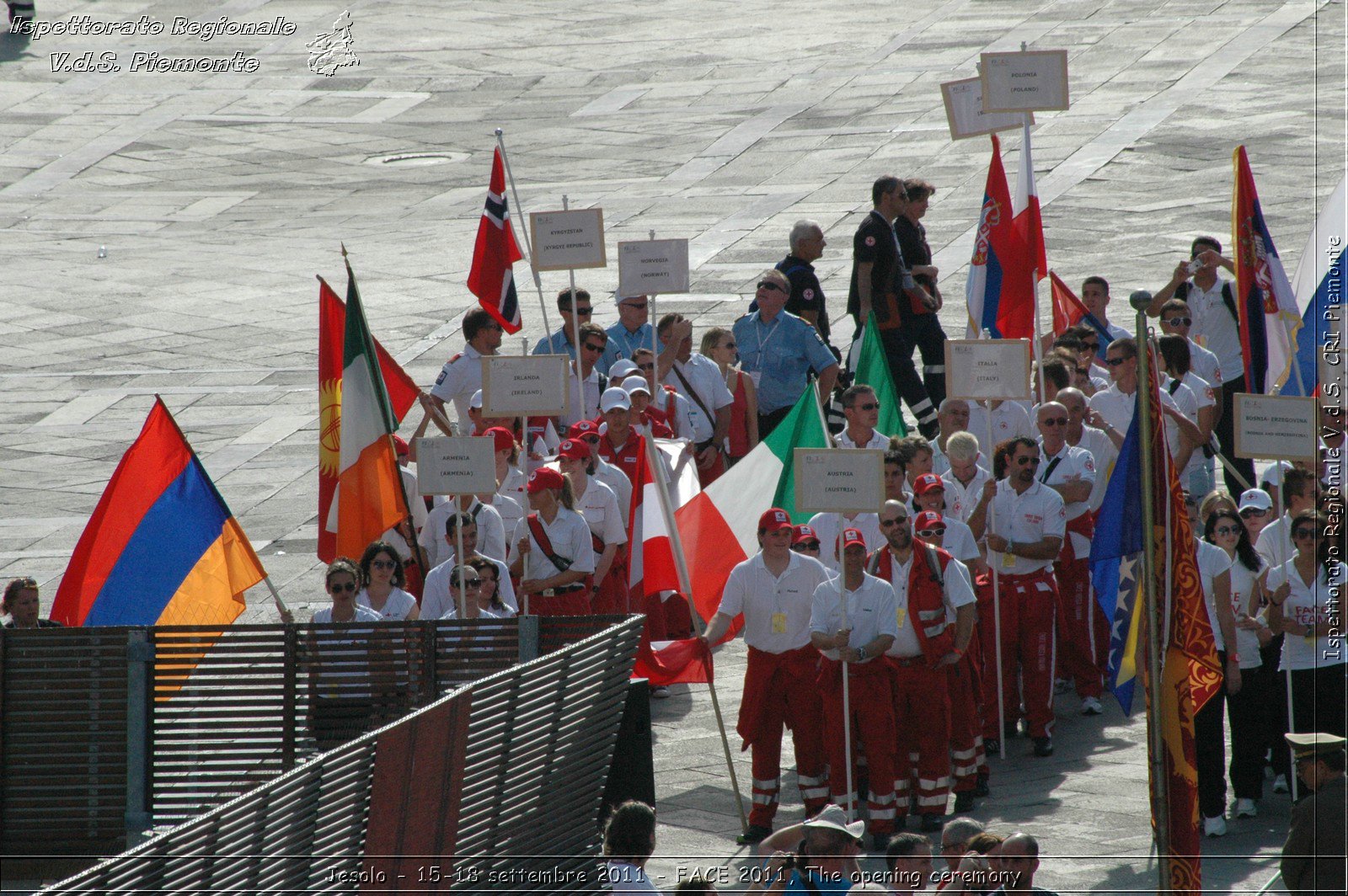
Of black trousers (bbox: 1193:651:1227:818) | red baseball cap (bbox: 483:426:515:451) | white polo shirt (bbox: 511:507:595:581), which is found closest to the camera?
black trousers (bbox: 1193:651:1227:818)

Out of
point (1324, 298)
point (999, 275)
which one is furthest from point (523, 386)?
point (1324, 298)

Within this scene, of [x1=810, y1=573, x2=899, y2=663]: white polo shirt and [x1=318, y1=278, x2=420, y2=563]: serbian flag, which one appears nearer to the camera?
[x1=810, y1=573, x2=899, y2=663]: white polo shirt

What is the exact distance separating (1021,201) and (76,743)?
7.14 m

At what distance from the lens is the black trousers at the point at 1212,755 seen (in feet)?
29.7

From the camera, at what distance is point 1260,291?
488 inches

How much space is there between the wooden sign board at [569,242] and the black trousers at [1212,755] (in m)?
5.35

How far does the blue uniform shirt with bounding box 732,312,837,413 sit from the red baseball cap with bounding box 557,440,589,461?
2995 millimetres

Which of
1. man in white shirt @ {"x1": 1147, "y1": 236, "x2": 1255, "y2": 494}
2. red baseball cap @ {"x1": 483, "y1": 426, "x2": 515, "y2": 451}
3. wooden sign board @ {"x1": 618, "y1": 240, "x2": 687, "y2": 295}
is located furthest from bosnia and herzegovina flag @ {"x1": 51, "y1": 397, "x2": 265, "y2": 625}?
man in white shirt @ {"x1": 1147, "y1": 236, "x2": 1255, "y2": 494}

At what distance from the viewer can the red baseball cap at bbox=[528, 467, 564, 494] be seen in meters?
10.5

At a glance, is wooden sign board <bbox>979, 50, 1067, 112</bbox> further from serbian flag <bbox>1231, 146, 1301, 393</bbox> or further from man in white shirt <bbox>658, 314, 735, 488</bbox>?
man in white shirt <bbox>658, 314, 735, 488</bbox>

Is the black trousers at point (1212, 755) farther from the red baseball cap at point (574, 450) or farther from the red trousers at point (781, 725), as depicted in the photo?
the red baseball cap at point (574, 450)

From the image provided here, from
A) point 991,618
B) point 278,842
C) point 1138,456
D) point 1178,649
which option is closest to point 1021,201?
point 991,618

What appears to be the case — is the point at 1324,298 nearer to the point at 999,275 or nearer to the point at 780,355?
the point at 999,275

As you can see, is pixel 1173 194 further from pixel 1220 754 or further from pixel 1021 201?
pixel 1220 754
